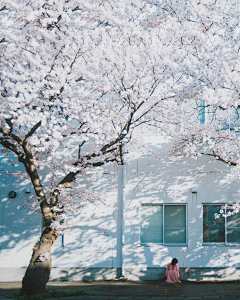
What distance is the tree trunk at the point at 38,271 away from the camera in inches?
391

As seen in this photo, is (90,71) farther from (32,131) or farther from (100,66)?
(32,131)

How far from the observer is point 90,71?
36.2ft

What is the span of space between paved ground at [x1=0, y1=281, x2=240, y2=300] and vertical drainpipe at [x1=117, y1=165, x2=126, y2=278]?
22.5 inches

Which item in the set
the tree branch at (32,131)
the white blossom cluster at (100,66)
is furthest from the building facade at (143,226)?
the tree branch at (32,131)

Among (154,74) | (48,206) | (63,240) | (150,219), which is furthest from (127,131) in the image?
(63,240)

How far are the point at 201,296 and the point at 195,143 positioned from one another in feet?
16.1

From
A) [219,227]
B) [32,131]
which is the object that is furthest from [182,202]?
[32,131]

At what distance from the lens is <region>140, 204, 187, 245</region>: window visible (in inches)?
552

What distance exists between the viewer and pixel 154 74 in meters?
11.2

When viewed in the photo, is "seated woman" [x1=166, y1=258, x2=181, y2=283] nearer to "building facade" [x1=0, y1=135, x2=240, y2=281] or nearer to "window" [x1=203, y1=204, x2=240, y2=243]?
"building facade" [x1=0, y1=135, x2=240, y2=281]

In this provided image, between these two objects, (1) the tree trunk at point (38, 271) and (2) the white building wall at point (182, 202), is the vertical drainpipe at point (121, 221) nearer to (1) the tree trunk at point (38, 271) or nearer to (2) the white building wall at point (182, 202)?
(2) the white building wall at point (182, 202)

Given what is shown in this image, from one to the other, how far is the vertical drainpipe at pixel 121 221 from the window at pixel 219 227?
298cm

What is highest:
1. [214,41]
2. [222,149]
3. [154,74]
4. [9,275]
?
[214,41]

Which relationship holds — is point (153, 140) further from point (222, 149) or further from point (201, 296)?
point (201, 296)
